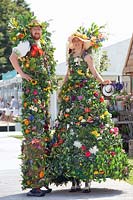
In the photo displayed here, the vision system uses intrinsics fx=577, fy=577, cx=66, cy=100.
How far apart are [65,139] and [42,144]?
30 centimetres

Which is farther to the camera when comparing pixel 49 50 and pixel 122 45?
pixel 122 45

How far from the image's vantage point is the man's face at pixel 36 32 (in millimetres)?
7415

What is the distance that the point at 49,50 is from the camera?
754 cm

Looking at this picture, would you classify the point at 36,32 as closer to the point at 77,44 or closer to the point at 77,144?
the point at 77,44

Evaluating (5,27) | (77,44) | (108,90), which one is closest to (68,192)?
(108,90)

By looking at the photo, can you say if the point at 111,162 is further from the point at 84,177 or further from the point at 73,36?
the point at 73,36

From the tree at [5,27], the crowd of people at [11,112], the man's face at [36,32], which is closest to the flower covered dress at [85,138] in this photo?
the man's face at [36,32]

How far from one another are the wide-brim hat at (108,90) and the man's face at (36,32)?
42.2 inches

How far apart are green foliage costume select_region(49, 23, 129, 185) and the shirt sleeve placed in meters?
0.61

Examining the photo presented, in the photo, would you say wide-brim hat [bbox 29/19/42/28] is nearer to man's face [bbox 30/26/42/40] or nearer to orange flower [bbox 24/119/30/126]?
man's face [bbox 30/26/42/40]

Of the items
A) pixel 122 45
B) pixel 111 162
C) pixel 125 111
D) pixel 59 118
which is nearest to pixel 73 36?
pixel 59 118

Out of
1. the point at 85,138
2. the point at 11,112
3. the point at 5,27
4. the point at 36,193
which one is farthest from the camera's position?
the point at 5,27

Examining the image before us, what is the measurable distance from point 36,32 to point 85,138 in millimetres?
1500

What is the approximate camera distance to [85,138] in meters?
7.24
